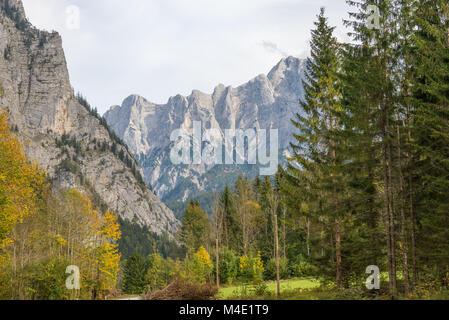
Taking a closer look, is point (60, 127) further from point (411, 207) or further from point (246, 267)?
point (411, 207)

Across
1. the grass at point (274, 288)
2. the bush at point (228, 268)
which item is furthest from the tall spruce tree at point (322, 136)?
the bush at point (228, 268)

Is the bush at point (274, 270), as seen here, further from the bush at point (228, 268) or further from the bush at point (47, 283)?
the bush at point (47, 283)

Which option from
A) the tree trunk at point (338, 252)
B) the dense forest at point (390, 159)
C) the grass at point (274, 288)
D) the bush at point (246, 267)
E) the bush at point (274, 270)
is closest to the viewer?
the dense forest at point (390, 159)

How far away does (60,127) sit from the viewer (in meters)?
172

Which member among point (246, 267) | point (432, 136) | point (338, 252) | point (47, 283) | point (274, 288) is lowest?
point (274, 288)

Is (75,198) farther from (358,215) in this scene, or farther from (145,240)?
(145,240)

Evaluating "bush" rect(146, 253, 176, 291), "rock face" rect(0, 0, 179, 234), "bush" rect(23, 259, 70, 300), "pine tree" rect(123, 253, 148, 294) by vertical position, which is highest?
"rock face" rect(0, 0, 179, 234)

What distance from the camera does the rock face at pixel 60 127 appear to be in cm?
15662

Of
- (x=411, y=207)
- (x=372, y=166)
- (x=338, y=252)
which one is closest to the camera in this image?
(x=411, y=207)

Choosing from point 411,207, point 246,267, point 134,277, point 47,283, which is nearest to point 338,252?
point 411,207

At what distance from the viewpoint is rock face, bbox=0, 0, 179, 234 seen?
514 feet

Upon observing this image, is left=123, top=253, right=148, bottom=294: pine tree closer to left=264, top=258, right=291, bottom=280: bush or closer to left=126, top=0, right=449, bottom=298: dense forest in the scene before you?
left=264, top=258, right=291, bottom=280: bush

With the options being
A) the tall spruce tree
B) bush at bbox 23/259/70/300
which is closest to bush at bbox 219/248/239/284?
the tall spruce tree

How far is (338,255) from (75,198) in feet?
80.3
